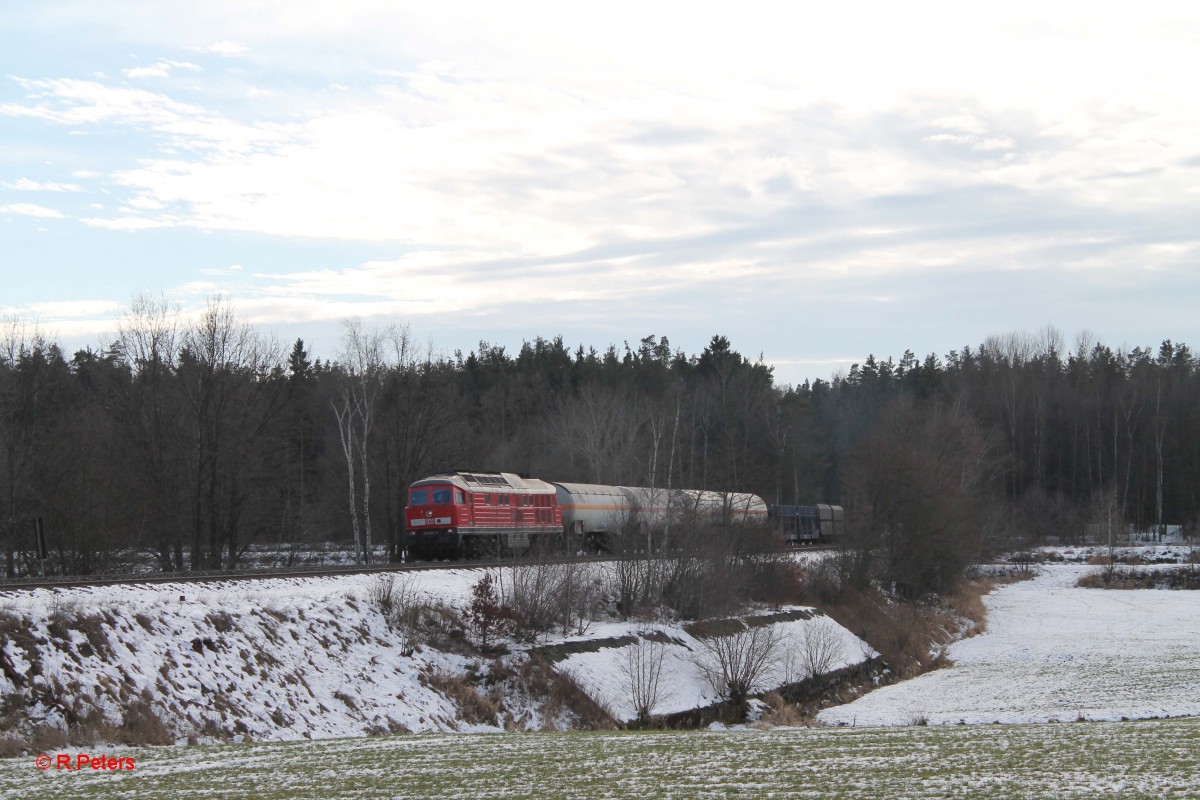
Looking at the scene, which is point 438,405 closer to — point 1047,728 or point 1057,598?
point 1057,598

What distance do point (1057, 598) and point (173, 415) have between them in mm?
51118

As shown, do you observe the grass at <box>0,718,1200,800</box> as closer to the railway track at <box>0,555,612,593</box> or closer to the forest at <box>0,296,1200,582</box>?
the railway track at <box>0,555,612,593</box>

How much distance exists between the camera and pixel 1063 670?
3781 centimetres

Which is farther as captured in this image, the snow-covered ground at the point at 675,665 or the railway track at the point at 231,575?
the snow-covered ground at the point at 675,665

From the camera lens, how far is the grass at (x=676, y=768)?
42.0 ft

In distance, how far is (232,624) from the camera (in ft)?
A: 78.8

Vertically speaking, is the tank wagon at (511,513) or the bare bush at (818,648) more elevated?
the tank wagon at (511,513)

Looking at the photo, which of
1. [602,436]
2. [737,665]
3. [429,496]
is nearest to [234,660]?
[737,665]

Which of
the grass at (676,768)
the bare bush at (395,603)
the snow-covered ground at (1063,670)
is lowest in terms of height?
the snow-covered ground at (1063,670)

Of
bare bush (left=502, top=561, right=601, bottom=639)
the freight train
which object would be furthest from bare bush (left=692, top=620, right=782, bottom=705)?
the freight train

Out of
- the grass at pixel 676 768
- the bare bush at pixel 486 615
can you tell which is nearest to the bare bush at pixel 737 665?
the bare bush at pixel 486 615

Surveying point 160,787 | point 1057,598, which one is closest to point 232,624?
point 160,787

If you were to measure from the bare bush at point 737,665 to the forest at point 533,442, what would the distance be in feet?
31.2

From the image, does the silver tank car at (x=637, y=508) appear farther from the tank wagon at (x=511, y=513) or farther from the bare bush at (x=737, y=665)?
the bare bush at (x=737, y=665)
